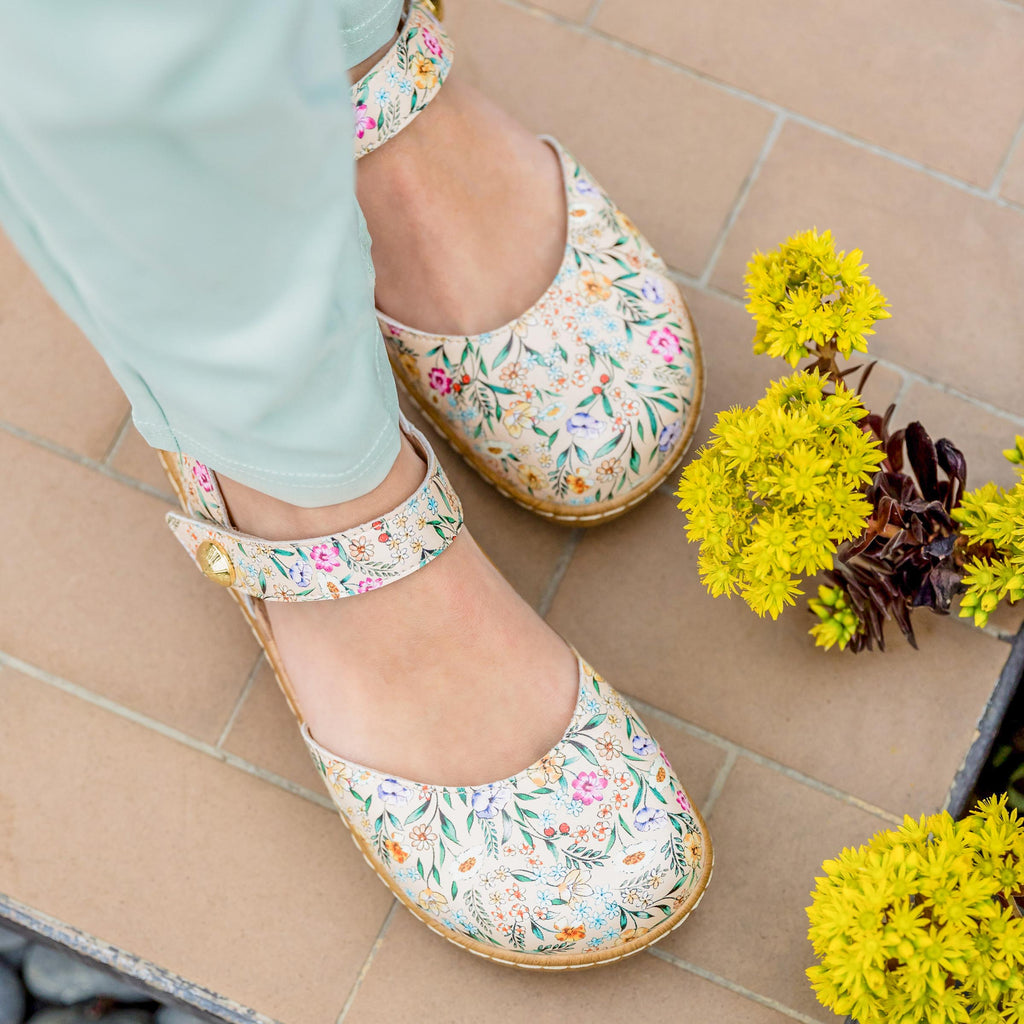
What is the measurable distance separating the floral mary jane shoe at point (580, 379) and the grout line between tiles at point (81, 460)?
13.5 inches

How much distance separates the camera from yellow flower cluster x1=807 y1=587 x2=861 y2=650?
965 mm

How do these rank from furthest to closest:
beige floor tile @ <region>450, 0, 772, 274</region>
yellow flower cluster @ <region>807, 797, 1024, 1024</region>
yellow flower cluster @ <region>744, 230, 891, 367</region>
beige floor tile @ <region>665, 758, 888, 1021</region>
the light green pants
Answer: beige floor tile @ <region>450, 0, 772, 274</region> → beige floor tile @ <region>665, 758, 888, 1021</region> → yellow flower cluster @ <region>744, 230, 891, 367</region> → yellow flower cluster @ <region>807, 797, 1024, 1024</region> → the light green pants

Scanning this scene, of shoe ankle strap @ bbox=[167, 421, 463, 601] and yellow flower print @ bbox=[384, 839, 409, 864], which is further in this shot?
yellow flower print @ bbox=[384, 839, 409, 864]

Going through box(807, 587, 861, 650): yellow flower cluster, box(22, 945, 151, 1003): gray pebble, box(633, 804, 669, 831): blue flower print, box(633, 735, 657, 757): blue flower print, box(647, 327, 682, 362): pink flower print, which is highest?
box(647, 327, 682, 362): pink flower print

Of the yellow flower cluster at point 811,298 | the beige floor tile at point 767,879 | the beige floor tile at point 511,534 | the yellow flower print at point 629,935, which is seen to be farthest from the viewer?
the beige floor tile at point 511,534

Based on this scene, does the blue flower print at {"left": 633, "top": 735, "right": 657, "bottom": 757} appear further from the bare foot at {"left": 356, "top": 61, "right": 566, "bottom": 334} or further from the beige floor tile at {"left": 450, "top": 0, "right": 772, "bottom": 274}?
the beige floor tile at {"left": 450, "top": 0, "right": 772, "bottom": 274}

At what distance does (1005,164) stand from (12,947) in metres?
1.50

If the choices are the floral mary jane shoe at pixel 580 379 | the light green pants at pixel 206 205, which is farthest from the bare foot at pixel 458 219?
the light green pants at pixel 206 205

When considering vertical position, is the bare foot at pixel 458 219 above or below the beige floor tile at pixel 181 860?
above

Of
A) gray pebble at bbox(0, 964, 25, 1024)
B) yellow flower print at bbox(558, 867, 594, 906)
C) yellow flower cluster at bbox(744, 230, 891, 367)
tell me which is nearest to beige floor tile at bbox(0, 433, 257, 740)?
gray pebble at bbox(0, 964, 25, 1024)

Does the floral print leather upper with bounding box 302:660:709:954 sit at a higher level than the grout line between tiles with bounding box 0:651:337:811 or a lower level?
higher

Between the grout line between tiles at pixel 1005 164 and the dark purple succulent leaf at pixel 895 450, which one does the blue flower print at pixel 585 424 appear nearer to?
the dark purple succulent leaf at pixel 895 450

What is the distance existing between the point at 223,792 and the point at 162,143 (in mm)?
801

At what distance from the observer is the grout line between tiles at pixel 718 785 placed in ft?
3.24
